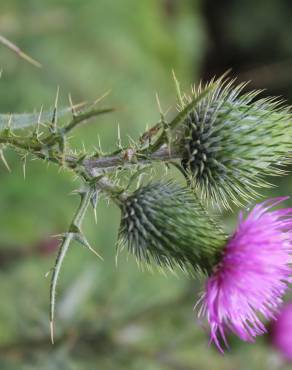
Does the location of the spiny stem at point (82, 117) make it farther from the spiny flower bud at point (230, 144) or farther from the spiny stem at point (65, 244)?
the spiny flower bud at point (230, 144)

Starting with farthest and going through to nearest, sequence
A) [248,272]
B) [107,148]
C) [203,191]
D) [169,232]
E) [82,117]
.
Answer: [107,148], [203,191], [169,232], [248,272], [82,117]

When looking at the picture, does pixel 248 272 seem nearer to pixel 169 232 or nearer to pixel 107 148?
pixel 169 232

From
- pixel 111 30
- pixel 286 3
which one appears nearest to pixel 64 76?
pixel 111 30

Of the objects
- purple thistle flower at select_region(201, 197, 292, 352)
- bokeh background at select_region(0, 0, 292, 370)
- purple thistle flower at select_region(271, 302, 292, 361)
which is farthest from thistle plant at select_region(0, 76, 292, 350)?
purple thistle flower at select_region(271, 302, 292, 361)

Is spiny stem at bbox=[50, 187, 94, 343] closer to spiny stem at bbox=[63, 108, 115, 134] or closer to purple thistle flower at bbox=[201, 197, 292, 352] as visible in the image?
spiny stem at bbox=[63, 108, 115, 134]

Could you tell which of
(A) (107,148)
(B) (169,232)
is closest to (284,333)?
(B) (169,232)

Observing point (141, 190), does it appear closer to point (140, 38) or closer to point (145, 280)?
point (145, 280)
